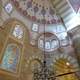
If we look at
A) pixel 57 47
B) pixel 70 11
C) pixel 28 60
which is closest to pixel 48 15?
pixel 70 11

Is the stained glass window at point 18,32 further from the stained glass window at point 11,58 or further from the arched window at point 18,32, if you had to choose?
the stained glass window at point 11,58

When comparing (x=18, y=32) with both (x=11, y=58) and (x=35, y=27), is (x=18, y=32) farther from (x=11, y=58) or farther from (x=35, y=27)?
(x=11, y=58)

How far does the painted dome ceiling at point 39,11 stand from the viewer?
10.4m

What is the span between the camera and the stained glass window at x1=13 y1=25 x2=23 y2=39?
31.7ft

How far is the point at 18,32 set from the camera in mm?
9883

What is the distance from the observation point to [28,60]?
9.66 meters

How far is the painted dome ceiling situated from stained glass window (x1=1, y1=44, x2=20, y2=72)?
2349 millimetres

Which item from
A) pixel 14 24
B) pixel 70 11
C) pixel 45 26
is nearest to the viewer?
pixel 14 24

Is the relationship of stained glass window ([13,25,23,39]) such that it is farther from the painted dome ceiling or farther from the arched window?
the painted dome ceiling

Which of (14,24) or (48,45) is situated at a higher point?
(14,24)

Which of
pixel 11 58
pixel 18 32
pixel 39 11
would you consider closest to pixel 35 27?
pixel 39 11

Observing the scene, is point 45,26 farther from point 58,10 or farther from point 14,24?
point 14,24

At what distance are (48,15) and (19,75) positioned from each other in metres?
4.47

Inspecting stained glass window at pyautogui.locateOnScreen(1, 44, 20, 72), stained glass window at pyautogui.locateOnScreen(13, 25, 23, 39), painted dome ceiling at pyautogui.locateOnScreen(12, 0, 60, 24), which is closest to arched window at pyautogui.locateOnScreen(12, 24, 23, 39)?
stained glass window at pyautogui.locateOnScreen(13, 25, 23, 39)
